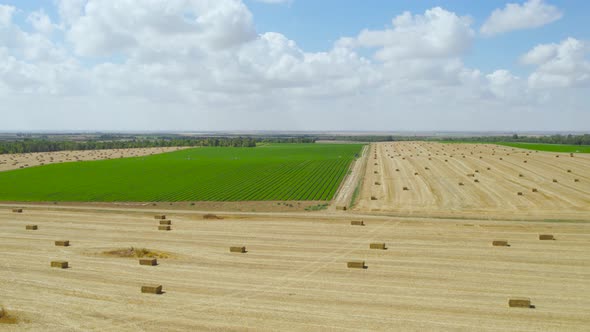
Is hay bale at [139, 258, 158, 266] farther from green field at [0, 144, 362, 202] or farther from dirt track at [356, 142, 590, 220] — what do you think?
green field at [0, 144, 362, 202]

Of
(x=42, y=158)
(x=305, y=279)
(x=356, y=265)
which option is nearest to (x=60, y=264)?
(x=305, y=279)

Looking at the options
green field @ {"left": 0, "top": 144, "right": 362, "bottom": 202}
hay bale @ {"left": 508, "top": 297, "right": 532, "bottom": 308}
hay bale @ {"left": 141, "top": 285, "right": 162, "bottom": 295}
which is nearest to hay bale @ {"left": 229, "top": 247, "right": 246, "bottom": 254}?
hay bale @ {"left": 141, "top": 285, "right": 162, "bottom": 295}

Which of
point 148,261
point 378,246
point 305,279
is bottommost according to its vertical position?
point 305,279

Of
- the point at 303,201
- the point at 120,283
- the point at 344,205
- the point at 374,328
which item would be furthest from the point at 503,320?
the point at 303,201

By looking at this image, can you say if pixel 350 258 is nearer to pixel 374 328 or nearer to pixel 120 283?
pixel 374 328

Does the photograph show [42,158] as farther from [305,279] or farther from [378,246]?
[305,279]

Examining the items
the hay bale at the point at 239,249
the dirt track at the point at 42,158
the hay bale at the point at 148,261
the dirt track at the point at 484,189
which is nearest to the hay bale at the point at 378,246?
the hay bale at the point at 239,249

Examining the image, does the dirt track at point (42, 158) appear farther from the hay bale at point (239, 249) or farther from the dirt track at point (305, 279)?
the hay bale at point (239, 249)
